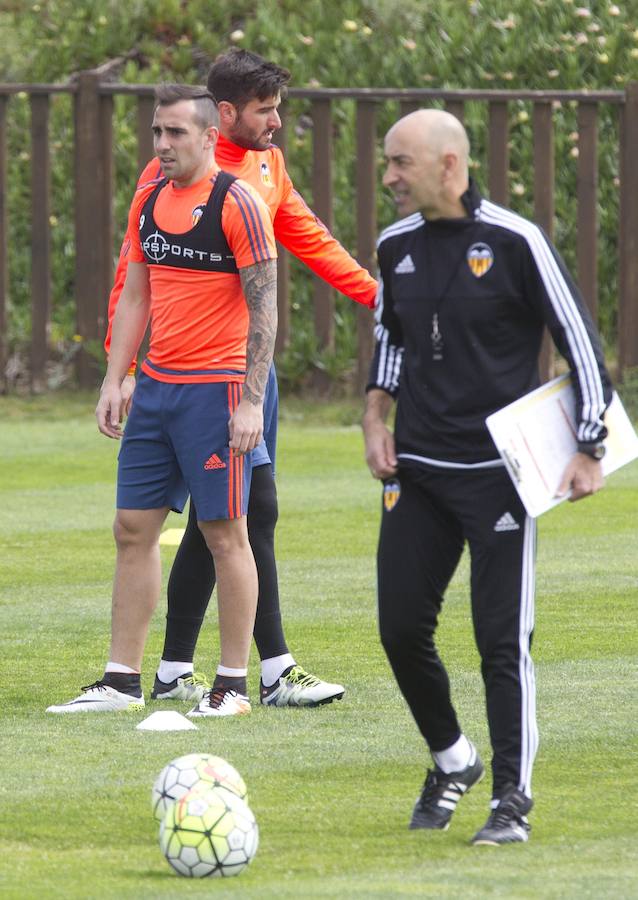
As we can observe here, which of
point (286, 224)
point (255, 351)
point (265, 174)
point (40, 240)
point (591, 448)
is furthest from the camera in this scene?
point (40, 240)

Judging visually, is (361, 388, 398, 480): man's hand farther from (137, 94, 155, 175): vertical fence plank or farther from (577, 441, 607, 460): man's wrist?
(137, 94, 155, 175): vertical fence plank

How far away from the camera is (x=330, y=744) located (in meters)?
6.72

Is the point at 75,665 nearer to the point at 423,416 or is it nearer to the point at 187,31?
the point at 423,416

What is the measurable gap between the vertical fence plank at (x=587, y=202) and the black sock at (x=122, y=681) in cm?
Answer: 1064

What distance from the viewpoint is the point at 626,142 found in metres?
17.5

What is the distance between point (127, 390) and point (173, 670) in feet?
3.26

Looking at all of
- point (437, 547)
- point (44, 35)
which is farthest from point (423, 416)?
point (44, 35)

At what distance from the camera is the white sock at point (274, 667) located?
750cm

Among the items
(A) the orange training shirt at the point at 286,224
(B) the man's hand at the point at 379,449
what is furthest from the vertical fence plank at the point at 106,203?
(B) the man's hand at the point at 379,449

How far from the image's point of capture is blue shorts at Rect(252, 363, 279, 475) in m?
7.39

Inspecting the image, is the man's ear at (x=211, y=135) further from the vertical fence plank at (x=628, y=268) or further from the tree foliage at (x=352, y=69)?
the vertical fence plank at (x=628, y=268)

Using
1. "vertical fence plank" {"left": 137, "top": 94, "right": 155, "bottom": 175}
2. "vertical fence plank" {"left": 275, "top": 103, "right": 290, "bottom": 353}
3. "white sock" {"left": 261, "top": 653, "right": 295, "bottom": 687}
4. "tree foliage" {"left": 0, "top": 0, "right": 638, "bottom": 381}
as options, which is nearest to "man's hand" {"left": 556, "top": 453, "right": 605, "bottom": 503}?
"white sock" {"left": 261, "top": 653, "right": 295, "bottom": 687}

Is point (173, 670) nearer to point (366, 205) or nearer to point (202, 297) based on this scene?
point (202, 297)

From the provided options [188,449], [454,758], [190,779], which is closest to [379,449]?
[454,758]
